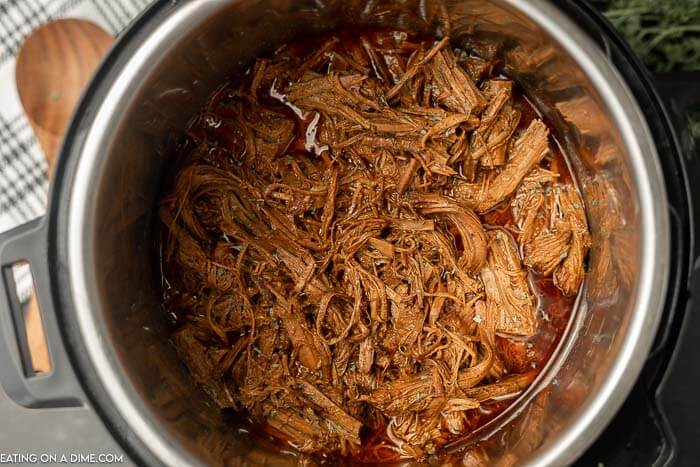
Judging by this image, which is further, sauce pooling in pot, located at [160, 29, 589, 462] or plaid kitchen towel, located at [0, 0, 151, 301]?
plaid kitchen towel, located at [0, 0, 151, 301]

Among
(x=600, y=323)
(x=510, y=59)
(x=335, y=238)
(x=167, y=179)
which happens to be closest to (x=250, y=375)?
(x=335, y=238)

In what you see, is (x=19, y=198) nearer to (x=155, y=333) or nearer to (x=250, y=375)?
(x=155, y=333)

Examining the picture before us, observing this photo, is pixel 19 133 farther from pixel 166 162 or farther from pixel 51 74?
pixel 166 162

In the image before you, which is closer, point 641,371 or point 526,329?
point 641,371

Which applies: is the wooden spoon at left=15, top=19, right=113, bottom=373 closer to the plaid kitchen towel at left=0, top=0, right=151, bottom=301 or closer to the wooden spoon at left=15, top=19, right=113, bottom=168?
the wooden spoon at left=15, top=19, right=113, bottom=168

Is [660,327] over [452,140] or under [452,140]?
under

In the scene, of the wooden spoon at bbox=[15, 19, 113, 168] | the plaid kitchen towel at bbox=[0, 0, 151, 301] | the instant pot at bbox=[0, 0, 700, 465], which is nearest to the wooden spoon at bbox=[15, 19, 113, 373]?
the wooden spoon at bbox=[15, 19, 113, 168]

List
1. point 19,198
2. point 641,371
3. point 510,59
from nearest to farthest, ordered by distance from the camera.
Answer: point 641,371
point 510,59
point 19,198

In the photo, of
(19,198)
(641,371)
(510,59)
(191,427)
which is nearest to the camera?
(641,371)
